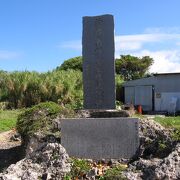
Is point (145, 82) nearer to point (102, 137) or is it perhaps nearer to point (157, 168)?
point (102, 137)

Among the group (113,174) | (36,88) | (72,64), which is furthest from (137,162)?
(72,64)

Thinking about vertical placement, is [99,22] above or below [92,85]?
above

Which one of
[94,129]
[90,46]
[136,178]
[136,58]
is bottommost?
[136,178]

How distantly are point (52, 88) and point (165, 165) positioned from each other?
72.2 feet

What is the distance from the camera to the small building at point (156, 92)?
36.0 metres

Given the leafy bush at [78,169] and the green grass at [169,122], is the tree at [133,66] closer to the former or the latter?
the green grass at [169,122]

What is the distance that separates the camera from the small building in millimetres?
36000

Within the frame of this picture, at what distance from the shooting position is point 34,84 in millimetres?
29203

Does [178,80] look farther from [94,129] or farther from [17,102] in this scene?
[94,129]

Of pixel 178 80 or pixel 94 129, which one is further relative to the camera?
pixel 178 80

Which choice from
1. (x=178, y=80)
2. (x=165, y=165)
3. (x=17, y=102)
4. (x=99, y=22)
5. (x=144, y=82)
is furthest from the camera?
(x=144, y=82)

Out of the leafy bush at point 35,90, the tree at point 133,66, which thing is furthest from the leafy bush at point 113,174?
the tree at point 133,66

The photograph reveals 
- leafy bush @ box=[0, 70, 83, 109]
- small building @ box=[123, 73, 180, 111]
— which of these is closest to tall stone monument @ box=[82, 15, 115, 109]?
leafy bush @ box=[0, 70, 83, 109]

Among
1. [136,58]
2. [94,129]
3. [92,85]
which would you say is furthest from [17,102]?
[136,58]
